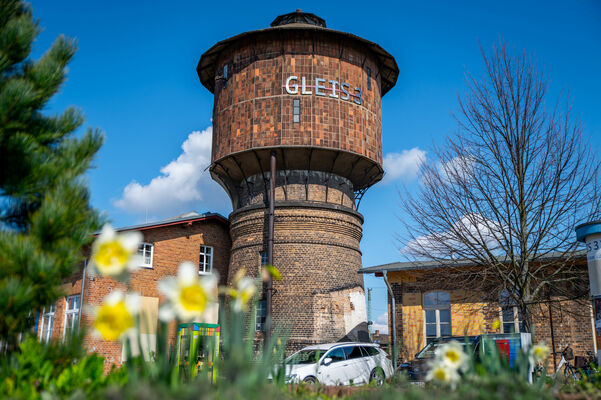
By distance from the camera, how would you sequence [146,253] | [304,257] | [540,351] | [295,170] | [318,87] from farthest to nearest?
[295,170], [146,253], [318,87], [304,257], [540,351]

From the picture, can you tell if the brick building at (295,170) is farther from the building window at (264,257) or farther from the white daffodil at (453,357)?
the white daffodil at (453,357)

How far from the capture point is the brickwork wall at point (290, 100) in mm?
19719

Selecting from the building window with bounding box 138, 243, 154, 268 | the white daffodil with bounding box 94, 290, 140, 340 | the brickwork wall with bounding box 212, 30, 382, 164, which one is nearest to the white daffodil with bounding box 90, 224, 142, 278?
the white daffodil with bounding box 94, 290, 140, 340

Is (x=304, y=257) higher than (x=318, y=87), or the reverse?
(x=318, y=87)

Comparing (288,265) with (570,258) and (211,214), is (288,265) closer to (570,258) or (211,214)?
(211,214)

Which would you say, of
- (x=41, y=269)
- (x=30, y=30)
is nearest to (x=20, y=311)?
(x=41, y=269)

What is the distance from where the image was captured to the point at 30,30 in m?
5.39

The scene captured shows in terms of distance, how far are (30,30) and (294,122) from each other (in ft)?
47.6

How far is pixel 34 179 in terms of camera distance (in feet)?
16.4

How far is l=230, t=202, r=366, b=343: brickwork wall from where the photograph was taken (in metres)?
18.9

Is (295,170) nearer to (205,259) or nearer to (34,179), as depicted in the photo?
(205,259)

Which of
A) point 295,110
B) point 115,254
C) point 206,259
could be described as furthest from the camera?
point 206,259

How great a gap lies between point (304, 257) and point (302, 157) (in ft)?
12.2

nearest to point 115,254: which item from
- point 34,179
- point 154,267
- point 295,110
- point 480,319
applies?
point 34,179
